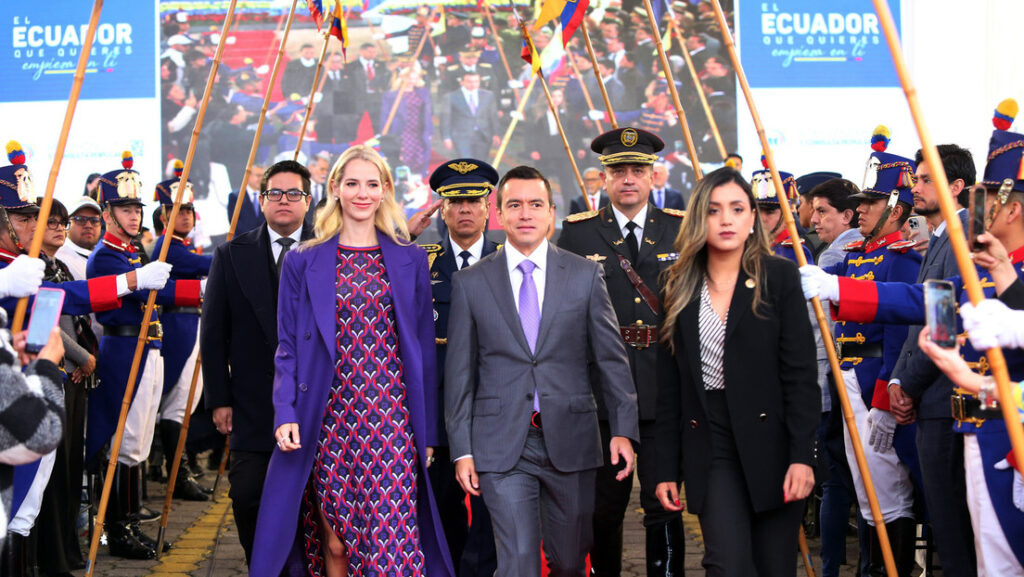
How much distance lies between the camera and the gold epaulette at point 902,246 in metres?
5.43

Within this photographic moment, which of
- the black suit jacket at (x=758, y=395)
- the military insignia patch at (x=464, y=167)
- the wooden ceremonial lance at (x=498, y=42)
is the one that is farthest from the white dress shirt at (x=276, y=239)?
the wooden ceremonial lance at (x=498, y=42)

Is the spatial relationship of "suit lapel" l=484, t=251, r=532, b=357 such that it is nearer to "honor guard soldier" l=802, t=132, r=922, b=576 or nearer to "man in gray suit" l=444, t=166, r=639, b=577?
"man in gray suit" l=444, t=166, r=639, b=577

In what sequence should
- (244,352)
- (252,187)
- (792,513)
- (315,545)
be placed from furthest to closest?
(252,187) < (244,352) < (315,545) < (792,513)

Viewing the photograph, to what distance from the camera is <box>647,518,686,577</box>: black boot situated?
16.7ft

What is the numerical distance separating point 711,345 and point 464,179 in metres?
2.12

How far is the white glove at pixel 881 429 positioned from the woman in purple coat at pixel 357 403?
6.63ft

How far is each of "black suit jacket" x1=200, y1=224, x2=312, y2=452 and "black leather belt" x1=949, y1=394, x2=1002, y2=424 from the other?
2819 millimetres

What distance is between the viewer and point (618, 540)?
516 centimetres

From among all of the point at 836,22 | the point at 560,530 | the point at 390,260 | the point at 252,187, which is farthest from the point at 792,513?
the point at 836,22

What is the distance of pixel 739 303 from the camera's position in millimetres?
3799

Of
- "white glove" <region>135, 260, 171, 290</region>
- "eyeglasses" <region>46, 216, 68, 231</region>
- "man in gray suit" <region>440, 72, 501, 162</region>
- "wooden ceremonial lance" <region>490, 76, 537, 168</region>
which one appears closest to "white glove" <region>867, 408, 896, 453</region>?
"white glove" <region>135, 260, 171, 290</region>

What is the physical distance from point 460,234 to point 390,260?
1100mm

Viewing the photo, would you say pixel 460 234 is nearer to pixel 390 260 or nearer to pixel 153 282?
pixel 390 260

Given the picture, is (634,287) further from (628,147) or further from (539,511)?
(539,511)
